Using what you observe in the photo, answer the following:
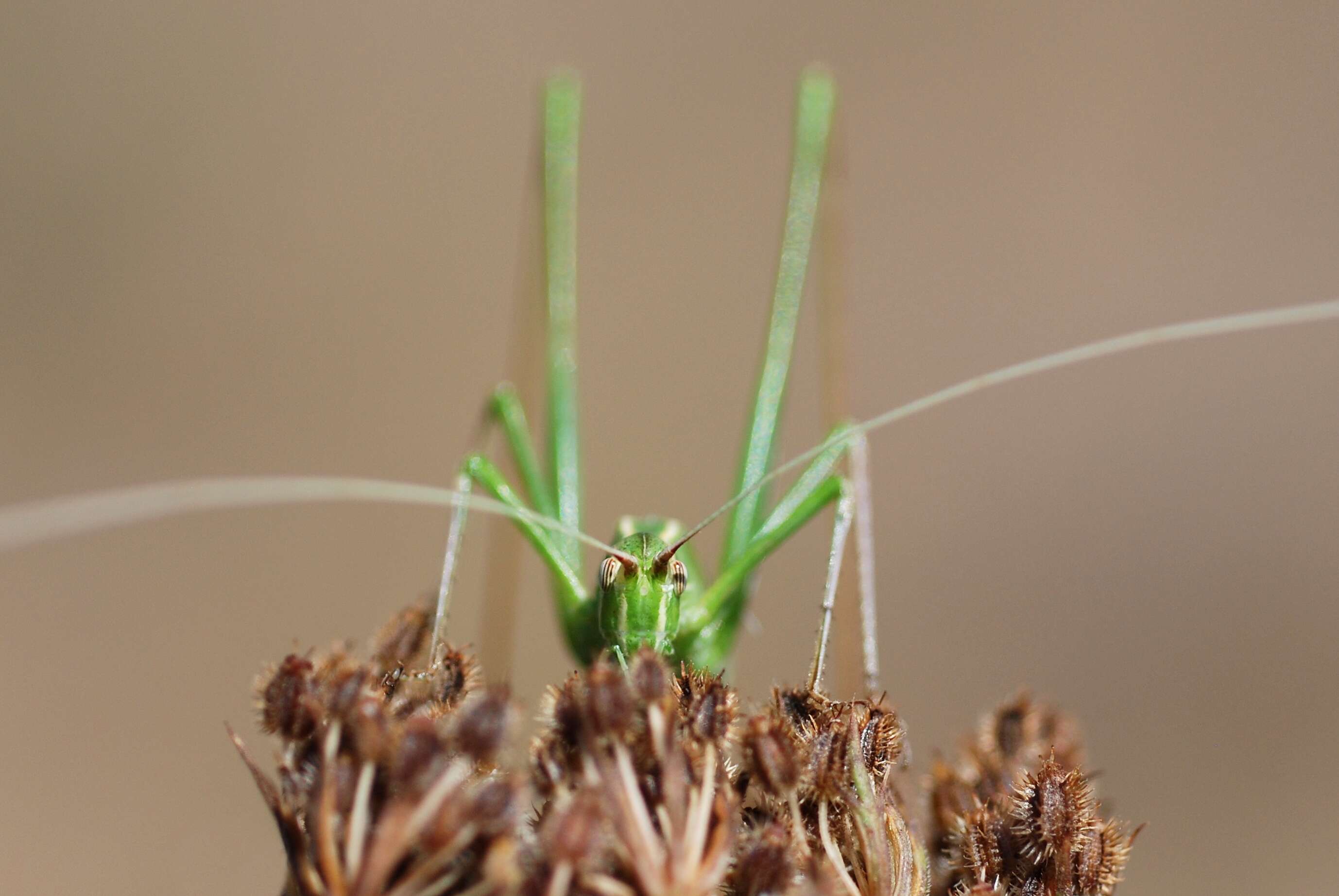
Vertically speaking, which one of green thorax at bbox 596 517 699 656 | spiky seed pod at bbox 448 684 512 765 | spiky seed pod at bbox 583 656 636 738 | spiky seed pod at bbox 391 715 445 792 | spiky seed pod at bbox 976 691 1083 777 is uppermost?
green thorax at bbox 596 517 699 656

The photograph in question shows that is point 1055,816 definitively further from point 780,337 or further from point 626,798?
point 780,337

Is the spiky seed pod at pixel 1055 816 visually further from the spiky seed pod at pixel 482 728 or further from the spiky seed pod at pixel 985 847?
the spiky seed pod at pixel 482 728

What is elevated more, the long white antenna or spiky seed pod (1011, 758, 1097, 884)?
the long white antenna

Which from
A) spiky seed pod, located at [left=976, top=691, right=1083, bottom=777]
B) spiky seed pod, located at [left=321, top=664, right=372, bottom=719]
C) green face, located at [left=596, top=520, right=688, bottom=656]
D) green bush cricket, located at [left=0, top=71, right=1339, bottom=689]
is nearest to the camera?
spiky seed pod, located at [left=321, top=664, right=372, bottom=719]

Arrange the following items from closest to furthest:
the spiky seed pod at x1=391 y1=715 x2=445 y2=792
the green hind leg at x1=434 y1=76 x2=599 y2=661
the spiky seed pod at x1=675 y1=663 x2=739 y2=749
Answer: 1. the spiky seed pod at x1=391 y1=715 x2=445 y2=792
2. the spiky seed pod at x1=675 y1=663 x2=739 y2=749
3. the green hind leg at x1=434 y1=76 x2=599 y2=661

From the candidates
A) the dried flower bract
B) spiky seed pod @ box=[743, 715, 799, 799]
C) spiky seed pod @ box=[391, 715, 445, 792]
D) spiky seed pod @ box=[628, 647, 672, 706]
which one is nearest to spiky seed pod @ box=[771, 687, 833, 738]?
the dried flower bract

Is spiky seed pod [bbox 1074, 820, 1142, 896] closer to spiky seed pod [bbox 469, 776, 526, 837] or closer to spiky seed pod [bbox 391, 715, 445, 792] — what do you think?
spiky seed pod [bbox 469, 776, 526, 837]

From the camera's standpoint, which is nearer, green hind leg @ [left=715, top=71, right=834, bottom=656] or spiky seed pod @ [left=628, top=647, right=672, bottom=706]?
spiky seed pod @ [left=628, top=647, right=672, bottom=706]

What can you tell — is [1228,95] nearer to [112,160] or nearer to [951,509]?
[951,509]
